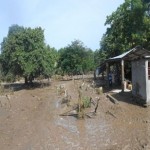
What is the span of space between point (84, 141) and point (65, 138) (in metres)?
1.11

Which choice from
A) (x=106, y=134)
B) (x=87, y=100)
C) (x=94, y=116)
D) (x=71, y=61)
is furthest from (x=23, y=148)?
(x=71, y=61)

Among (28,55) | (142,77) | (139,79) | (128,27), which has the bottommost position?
(139,79)

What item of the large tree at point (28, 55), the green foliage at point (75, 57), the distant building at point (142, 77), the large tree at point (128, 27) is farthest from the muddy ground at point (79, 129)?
the green foliage at point (75, 57)

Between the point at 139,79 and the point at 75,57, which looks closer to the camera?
the point at 139,79

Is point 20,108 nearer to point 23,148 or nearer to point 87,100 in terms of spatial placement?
point 87,100

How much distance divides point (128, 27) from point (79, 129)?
23398mm

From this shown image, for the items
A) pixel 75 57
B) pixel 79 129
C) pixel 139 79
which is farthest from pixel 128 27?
pixel 75 57

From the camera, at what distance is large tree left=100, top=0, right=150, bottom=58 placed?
→ 36.4 meters

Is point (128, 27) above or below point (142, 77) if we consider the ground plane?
above

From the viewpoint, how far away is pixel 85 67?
238 ft

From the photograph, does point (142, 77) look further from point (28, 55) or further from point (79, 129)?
Answer: point (28, 55)

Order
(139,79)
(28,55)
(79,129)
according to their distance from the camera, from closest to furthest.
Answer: (79,129), (139,79), (28,55)

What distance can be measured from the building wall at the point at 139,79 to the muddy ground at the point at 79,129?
81cm

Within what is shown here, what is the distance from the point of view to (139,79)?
25.4m
